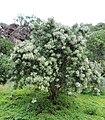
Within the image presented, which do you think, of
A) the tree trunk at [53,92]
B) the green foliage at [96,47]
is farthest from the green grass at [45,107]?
the green foliage at [96,47]

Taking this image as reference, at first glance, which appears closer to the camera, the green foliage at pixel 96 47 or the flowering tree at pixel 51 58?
the flowering tree at pixel 51 58

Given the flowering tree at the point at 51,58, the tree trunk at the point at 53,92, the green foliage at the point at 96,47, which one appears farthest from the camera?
the green foliage at the point at 96,47

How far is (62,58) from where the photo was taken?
45.3 feet

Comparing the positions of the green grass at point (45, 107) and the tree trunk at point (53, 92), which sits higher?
the tree trunk at point (53, 92)

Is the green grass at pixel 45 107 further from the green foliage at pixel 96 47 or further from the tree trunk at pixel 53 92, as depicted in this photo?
the green foliage at pixel 96 47

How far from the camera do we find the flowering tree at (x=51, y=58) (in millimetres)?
13119

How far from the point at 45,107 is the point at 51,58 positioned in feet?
8.74

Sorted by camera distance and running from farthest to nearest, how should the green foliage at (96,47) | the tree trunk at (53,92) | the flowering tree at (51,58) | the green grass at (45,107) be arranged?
the green foliage at (96,47), the tree trunk at (53,92), the green grass at (45,107), the flowering tree at (51,58)

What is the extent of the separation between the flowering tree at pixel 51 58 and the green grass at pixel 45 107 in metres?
1.20

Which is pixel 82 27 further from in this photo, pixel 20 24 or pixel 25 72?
pixel 20 24

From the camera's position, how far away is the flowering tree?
43.0 feet

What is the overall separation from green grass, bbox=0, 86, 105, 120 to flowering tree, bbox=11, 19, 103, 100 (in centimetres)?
120

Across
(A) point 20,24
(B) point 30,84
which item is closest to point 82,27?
(B) point 30,84

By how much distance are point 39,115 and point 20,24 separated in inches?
1689
